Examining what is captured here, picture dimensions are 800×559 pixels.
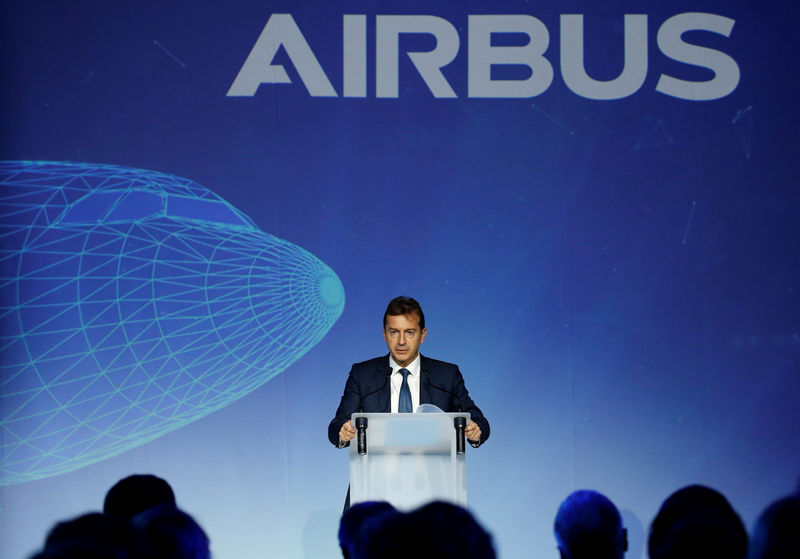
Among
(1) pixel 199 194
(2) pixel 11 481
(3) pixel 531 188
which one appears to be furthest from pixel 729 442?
(2) pixel 11 481

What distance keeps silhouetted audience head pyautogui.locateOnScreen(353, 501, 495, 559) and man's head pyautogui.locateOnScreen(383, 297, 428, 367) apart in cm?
300

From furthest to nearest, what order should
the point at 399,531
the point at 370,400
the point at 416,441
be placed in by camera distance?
the point at 370,400
the point at 416,441
the point at 399,531

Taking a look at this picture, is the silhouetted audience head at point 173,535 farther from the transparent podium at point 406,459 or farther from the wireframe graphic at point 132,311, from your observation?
the wireframe graphic at point 132,311

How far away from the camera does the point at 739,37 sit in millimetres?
6066

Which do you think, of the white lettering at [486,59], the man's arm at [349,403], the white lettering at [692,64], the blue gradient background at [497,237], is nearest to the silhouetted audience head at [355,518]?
the man's arm at [349,403]

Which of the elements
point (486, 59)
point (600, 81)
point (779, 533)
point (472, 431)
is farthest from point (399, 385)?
point (779, 533)

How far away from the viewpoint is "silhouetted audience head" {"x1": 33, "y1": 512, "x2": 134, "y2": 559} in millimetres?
1521

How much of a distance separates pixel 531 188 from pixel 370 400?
2027 millimetres

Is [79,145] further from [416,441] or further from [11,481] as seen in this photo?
[416,441]

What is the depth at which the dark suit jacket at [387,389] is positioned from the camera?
4.66 metres

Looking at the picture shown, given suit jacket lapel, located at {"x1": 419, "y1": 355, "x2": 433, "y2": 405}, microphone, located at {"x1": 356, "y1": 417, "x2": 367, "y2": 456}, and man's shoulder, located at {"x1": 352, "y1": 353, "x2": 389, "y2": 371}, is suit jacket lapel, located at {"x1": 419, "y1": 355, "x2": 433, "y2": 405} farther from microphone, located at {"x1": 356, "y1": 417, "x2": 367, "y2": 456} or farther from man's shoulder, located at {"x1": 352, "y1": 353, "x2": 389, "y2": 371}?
microphone, located at {"x1": 356, "y1": 417, "x2": 367, "y2": 456}

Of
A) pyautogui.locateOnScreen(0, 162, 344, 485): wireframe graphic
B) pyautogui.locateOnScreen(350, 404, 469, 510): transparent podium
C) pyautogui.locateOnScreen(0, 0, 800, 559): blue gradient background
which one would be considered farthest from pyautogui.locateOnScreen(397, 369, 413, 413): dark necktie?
pyautogui.locateOnScreen(0, 162, 344, 485): wireframe graphic

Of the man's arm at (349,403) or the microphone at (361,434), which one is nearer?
the microphone at (361,434)

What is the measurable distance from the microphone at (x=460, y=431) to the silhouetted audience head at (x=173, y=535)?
172cm
